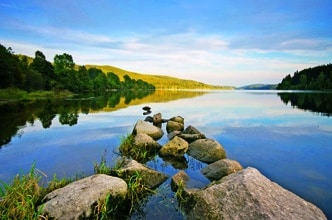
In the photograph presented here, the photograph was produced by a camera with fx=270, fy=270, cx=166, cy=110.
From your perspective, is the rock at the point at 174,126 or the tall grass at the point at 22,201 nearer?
the tall grass at the point at 22,201

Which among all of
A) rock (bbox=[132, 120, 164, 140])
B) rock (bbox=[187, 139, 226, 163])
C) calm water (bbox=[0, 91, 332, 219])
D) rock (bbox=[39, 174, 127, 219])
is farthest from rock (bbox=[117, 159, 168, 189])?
rock (bbox=[132, 120, 164, 140])

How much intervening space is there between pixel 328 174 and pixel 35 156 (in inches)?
599

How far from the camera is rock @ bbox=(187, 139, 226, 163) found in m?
14.6

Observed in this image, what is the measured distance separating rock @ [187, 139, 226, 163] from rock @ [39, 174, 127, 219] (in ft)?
22.3

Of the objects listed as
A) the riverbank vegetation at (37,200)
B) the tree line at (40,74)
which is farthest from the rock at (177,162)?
the tree line at (40,74)

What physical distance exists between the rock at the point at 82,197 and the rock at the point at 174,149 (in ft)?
21.9

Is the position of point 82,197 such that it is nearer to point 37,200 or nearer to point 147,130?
point 37,200

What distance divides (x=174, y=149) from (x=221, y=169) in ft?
14.9

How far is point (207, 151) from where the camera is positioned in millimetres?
15062

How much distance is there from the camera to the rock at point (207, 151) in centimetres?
1462

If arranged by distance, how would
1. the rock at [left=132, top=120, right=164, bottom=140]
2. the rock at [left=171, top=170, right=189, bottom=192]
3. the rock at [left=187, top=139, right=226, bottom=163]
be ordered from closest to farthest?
the rock at [left=171, top=170, right=189, bottom=192] < the rock at [left=187, top=139, right=226, bottom=163] < the rock at [left=132, top=120, right=164, bottom=140]

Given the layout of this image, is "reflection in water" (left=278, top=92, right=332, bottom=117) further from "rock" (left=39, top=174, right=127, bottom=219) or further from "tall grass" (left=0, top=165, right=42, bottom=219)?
"tall grass" (left=0, top=165, right=42, bottom=219)

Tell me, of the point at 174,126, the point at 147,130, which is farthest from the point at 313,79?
the point at 147,130

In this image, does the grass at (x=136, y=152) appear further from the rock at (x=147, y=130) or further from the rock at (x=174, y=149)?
the rock at (x=147, y=130)
